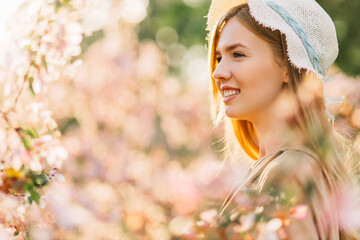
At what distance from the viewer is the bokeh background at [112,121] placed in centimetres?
171

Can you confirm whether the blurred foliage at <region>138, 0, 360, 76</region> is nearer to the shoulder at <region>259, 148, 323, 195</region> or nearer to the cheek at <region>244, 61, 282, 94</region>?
the cheek at <region>244, 61, 282, 94</region>

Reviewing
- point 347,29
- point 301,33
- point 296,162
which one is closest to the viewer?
point 296,162

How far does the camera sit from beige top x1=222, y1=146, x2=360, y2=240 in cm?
167

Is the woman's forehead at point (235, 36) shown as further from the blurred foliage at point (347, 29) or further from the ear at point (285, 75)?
the blurred foliage at point (347, 29)

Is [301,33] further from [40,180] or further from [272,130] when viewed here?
[40,180]

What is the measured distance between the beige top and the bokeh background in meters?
0.20

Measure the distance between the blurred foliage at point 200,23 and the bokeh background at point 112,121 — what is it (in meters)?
0.02

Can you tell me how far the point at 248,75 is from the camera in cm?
207

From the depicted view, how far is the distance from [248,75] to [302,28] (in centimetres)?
29

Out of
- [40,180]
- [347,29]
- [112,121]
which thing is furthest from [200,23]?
[40,180]

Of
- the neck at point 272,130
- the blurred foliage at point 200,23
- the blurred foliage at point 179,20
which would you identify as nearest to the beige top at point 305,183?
the neck at point 272,130

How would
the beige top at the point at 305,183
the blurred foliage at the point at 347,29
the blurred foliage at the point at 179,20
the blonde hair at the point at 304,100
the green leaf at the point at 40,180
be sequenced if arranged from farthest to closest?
the blurred foliage at the point at 179,20 → the blurred foliage at the point at 347,29 → the blonde hair at the point at 304,100 → the beige top at the point at 305,183 → the green leaf at the point at 40,180

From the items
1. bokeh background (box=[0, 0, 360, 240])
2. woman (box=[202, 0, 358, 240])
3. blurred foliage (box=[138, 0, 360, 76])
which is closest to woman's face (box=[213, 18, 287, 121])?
woman (box=[202, 0, 358, 240])

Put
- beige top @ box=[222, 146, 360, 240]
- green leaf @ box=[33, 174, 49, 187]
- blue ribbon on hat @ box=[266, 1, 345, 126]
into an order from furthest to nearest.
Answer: blue ribbon on hat @ box=[266, 1, 345, 126] → beige top @ box=[222, 146, 360, 240] → green leaf @ box=[33, 174, 49, 187]
